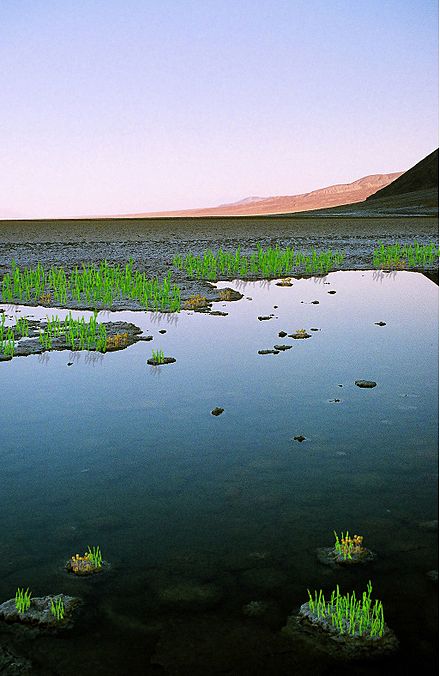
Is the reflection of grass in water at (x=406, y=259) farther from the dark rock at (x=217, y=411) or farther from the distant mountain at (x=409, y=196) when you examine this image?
the distant mountain at (x=409, y=196)

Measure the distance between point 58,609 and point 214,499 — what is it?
1.70 m

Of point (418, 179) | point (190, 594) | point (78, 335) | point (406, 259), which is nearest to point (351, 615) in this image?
point (190, 594)

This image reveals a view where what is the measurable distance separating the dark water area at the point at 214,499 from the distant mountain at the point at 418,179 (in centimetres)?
Result: 17367

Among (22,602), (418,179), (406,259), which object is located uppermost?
(418,179)

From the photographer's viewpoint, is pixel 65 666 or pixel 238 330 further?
pixel 238 330

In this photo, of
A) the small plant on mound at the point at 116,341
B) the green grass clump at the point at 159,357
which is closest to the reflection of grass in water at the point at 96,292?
the small plant on mound at the point at 116,341

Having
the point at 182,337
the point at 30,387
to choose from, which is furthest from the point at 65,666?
the point at 182,337

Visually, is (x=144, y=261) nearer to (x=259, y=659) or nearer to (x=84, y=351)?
(x=84, y=351)

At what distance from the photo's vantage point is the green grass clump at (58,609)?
3.86 meters

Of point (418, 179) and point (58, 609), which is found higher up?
point (418, 179)

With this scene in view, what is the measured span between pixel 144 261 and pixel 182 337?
14949mm

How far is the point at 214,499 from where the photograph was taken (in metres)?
5.36

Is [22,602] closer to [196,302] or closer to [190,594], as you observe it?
[190,594]

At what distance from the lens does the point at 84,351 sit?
11.0 metres
